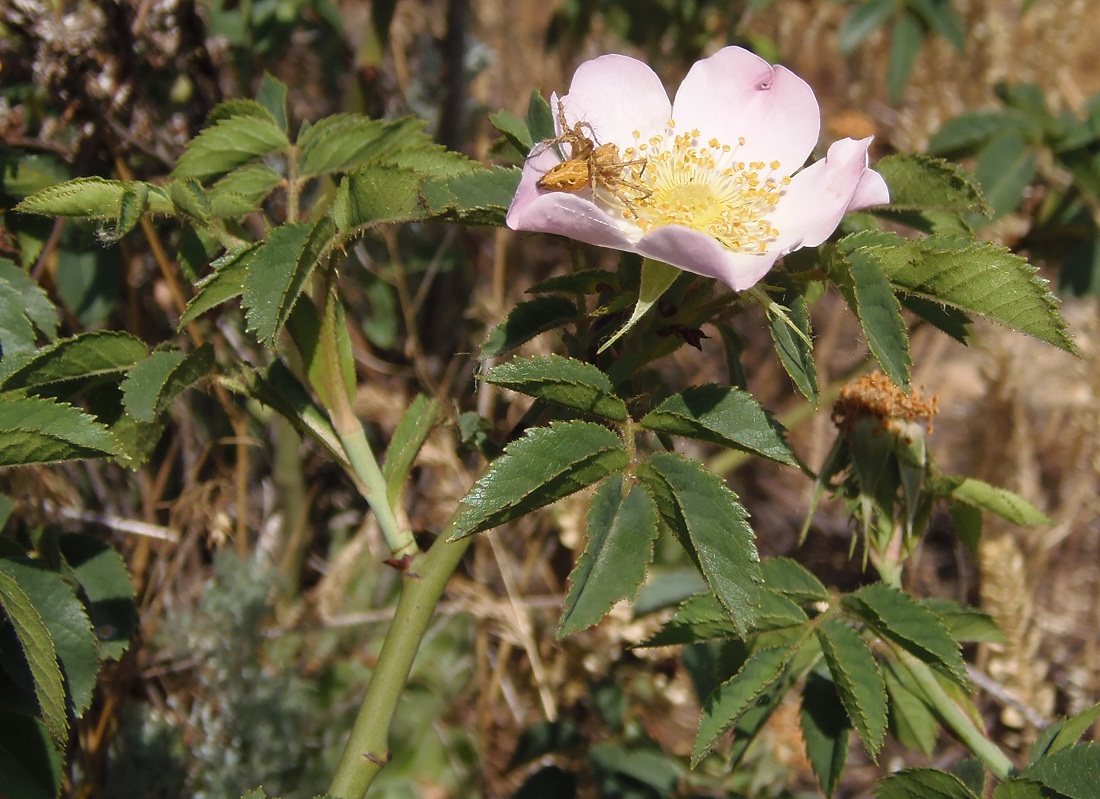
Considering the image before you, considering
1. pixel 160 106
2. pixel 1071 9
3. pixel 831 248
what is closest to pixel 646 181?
pixel 831 248

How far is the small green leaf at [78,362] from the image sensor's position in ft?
3.36

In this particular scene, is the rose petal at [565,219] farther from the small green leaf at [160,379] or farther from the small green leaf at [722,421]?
the small green leaf at [160,379]

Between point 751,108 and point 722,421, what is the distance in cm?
45

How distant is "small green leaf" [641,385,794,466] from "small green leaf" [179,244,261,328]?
1.41 feet

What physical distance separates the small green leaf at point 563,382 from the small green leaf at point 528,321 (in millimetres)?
65

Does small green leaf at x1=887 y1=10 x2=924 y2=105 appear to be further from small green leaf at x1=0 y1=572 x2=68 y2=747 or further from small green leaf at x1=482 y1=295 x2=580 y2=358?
small green leaf at x1=0 y1=572 x2=68 y2=747

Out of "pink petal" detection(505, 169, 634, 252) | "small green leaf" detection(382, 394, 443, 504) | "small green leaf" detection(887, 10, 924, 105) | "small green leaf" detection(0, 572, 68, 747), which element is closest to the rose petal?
"pink petal" detection(505, 169, 634, 252)

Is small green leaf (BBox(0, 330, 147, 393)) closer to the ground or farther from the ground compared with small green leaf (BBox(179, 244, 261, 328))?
closer to the ground

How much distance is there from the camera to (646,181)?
3.96ft

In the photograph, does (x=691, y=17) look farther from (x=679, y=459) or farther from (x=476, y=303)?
(x=679, y=459)

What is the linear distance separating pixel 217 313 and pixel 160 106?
Result: 1.68 feet

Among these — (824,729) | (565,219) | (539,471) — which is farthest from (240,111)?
(824,729)

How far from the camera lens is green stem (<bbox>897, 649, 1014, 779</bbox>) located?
1.07 meters

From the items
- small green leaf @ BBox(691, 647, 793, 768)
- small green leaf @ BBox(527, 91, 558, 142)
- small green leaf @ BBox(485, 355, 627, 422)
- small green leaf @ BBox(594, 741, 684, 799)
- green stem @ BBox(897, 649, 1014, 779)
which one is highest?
small green leaf @ BBox(527, 91, 558, 142)
